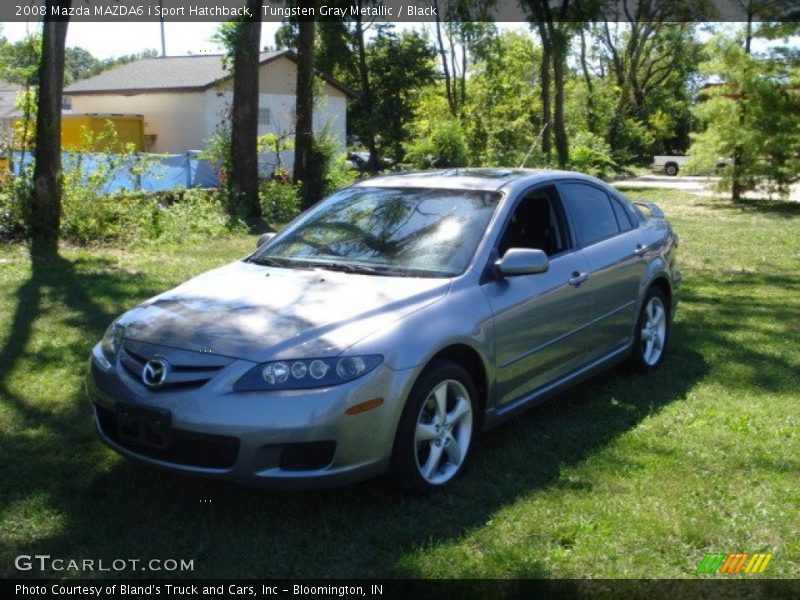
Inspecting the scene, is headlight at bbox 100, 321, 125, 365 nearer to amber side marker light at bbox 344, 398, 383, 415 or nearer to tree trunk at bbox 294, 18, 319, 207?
amber side marker light at bbox 344, 398, 383, 415

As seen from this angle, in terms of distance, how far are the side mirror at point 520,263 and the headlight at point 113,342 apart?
1.98 m

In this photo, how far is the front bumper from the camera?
13.1ft

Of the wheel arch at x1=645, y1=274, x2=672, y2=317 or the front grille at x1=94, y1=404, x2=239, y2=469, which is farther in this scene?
the wheel arch at x1=645, y1=274, x2=672, y2=317

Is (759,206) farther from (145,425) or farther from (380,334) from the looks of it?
(145,425)

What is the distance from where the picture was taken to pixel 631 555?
13.0 feet

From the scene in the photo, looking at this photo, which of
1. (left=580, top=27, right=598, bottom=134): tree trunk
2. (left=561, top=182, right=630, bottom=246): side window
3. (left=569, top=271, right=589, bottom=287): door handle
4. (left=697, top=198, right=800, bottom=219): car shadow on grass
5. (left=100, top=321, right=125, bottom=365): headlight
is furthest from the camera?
(left=580, top=27, right=598, bottom=134): tree trunk

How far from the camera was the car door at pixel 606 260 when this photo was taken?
19.7 feet

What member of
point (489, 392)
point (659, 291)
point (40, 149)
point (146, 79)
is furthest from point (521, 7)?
point (489, 392)

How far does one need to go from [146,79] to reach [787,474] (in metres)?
39.0

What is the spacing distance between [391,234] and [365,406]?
1.57 m

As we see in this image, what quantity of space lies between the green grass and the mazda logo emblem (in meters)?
0.61

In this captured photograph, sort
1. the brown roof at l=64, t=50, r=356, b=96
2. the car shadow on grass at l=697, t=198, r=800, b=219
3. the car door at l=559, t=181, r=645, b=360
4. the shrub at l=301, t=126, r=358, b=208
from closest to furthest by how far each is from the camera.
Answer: the car door at l=559, t=181, r=645, b=360 → the shrub at l=301, t=126, r=358, b=208 → the car shadow on grass at l=697, t=198, r=800, b=219 → the brown roof at l=64, t=50, r=356, b=96

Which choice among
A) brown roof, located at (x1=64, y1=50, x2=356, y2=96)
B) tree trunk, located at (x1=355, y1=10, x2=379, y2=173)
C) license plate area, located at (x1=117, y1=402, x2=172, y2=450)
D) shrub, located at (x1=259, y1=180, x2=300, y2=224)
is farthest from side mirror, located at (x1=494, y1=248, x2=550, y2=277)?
brown roof, located at (x1=64, y1=50, x2=356, y2=96)

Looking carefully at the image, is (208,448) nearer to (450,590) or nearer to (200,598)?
(200,598)
